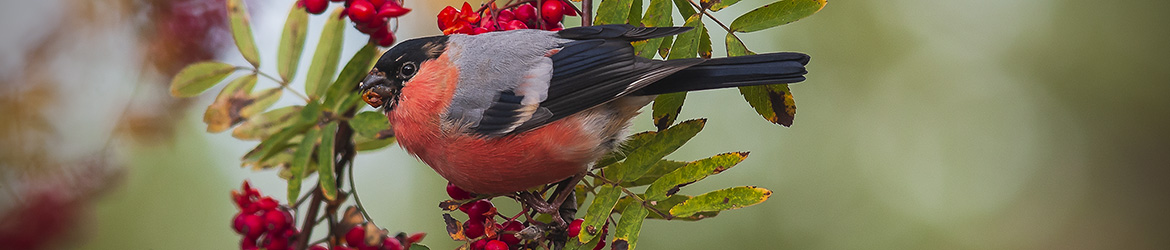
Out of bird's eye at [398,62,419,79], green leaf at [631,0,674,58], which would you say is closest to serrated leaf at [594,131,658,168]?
green leaf at [631,0,674,58]

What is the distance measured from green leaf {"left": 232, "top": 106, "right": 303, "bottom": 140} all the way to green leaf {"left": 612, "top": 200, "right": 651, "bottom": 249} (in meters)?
0.52

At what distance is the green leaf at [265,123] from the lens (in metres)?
1.14

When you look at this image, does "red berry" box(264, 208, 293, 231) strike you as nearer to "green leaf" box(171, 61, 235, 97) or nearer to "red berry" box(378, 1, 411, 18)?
"green leaf" box(171, 61, 235, 97)

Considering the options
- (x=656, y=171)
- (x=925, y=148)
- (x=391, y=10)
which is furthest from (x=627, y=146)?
(x=925, y=148)

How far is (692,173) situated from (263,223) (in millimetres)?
660

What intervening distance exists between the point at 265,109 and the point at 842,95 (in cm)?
170

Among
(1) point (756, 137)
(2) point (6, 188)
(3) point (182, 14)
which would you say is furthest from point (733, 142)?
(2) point (6, 188)

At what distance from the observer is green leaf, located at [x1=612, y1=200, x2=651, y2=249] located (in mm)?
801

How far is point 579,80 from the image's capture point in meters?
0.86

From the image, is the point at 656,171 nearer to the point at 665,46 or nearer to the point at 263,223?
the point at 665,46

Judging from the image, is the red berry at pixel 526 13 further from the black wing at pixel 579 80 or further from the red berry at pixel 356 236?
the red berry at pixel 356 236

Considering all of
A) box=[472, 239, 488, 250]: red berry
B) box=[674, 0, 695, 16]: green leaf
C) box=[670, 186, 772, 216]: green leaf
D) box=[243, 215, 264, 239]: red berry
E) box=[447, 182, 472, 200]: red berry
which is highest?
box=[674, 0, 695, 16]: green leaf

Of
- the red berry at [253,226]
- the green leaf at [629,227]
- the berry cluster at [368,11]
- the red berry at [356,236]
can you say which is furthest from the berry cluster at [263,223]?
the green leaf at [629,227]

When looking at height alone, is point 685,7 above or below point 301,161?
above
